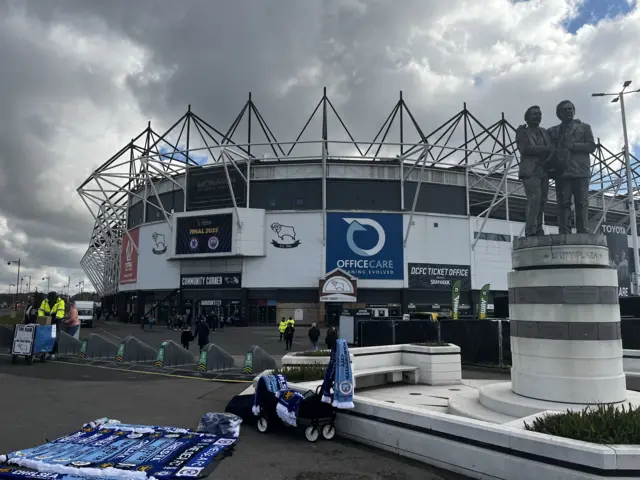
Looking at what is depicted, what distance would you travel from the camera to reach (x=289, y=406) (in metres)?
7.28

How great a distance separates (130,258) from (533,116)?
5757 cm

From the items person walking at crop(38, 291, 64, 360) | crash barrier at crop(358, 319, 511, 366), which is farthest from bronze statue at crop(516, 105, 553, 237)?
person walking at crop(38, 291, 64, 360)

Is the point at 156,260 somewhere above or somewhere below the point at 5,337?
above

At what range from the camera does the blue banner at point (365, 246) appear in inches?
1875

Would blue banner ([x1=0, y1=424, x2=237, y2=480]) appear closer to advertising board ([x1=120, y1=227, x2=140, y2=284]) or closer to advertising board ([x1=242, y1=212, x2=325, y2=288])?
advertising board ([x1=242, y1=212, x2=325, y2=288])

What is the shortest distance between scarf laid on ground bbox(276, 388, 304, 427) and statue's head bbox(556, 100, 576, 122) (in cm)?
708

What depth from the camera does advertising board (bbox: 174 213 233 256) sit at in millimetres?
48719

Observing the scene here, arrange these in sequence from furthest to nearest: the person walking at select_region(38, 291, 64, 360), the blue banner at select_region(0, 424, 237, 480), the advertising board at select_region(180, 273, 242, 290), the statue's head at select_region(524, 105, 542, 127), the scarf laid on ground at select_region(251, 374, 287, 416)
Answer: the advertising board at select_region(180, 273, 242, 290) < the person walking at select_region(38, 291, 64, 360) < the statue's head at select_region(524, 105, 542, 127) < the scarf laid on ground at select_region(251, 374, 287, 416) < the blue banner at select_region(0, 424, 237, 480)

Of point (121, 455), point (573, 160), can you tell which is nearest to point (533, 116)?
point (573, 160)

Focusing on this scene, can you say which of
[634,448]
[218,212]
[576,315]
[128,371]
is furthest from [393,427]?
[218,212]

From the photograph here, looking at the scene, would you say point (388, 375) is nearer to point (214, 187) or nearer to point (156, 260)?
point (214, 187)

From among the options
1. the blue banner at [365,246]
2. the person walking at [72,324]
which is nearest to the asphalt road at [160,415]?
the person walking at [72,324]

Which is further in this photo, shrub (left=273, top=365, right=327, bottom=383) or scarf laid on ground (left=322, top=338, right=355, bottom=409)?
shrub (left=273, top=365, right=327, bottom=383)

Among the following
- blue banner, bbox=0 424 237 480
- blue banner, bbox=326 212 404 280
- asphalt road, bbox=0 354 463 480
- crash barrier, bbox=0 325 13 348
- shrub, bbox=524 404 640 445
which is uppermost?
blue banner, bbox=326 212 404 280
